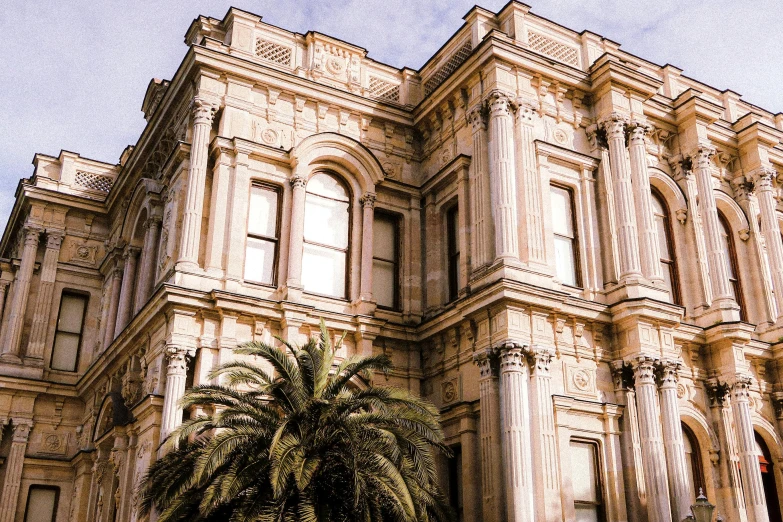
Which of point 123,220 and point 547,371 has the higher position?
point 123,220

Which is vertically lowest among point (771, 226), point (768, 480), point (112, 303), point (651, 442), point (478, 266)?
point (768, 480)

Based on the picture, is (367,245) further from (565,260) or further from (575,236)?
(575,236)

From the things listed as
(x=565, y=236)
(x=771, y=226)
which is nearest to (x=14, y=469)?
(x=565, y=236)

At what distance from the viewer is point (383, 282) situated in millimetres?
20578

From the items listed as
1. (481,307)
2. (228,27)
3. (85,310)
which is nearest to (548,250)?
(481,307)

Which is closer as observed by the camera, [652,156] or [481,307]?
[481,307]

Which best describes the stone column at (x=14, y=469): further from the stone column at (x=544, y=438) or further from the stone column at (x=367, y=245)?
the stone column at (x=544, y=438)

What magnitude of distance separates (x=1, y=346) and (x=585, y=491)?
Result: 56.7 ft

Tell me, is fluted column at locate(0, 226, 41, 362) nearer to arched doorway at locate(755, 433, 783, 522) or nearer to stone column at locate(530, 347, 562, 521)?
stone column at locate(530, 347, 562, 521)

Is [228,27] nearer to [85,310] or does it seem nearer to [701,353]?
[85,310]

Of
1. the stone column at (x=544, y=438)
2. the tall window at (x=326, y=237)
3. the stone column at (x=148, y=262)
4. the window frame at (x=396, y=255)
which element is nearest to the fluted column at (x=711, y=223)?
the stone column at (x=544, y=438)

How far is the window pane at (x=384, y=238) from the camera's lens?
20.9 m

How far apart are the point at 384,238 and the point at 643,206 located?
19.5 feet

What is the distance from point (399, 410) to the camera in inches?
572
